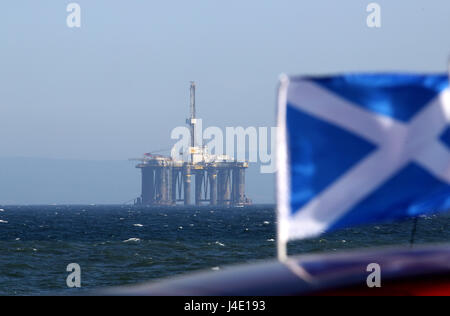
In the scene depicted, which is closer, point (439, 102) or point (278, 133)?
point (278, 133)

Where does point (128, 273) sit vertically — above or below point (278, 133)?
below

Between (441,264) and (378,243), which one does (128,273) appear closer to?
(378,243)
